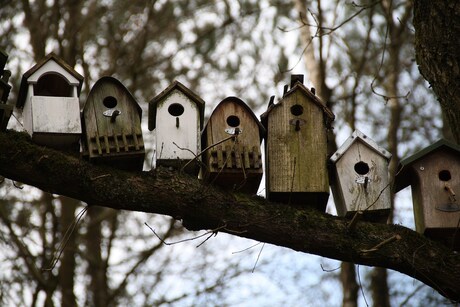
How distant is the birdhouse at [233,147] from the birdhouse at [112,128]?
1.27 feet

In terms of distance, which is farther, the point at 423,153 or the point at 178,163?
the point at 423,153

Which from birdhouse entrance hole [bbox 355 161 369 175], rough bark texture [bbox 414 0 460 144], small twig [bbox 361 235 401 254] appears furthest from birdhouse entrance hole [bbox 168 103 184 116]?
rough bark texture [bbox 414 0 460 144]

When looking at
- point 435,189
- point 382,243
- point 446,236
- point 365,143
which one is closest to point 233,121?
point 365,143

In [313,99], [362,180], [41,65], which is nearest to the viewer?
[41,65]

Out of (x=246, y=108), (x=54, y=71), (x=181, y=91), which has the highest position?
(x=54, y=71)

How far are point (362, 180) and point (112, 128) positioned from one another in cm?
143

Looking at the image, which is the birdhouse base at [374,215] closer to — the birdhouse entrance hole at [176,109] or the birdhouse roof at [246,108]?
the birdhouse roof at [246,108]

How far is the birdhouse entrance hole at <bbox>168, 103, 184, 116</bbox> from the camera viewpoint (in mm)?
4641

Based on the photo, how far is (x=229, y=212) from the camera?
426 cm

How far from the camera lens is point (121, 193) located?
414 centimetres

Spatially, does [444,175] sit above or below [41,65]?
below

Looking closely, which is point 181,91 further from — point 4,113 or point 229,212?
point 4,113

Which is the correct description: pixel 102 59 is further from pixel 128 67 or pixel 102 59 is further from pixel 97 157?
pixel 97 157

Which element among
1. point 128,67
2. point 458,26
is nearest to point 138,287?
point 128,67
